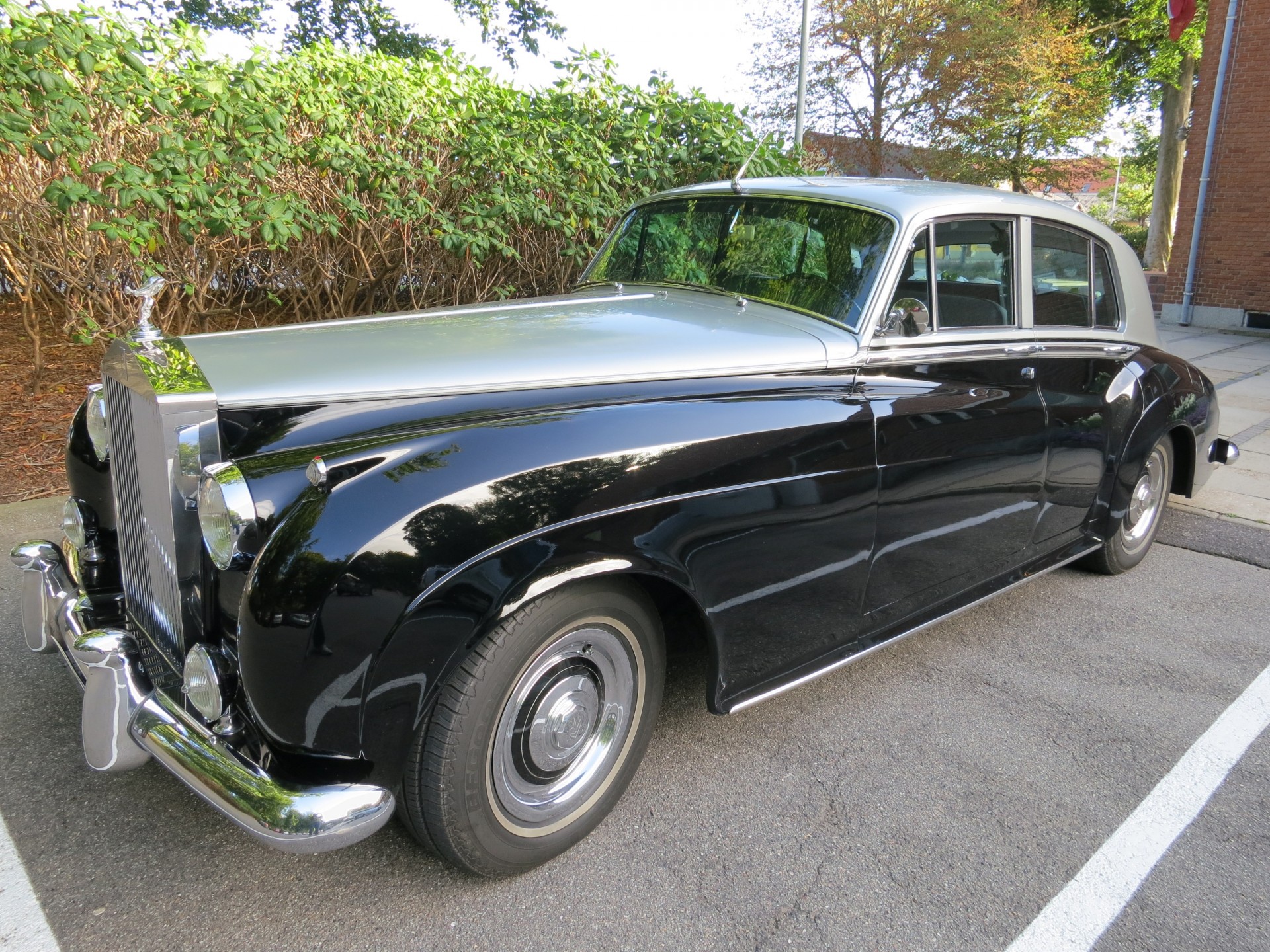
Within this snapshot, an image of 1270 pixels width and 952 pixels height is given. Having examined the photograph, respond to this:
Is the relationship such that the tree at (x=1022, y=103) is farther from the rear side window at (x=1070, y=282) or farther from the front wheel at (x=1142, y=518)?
the rear side window at (x=1070, y=282)

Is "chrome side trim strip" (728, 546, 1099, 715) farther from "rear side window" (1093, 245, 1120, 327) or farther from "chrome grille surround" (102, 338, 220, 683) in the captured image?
"chrome grille surround" (102, 338, 220, 683)

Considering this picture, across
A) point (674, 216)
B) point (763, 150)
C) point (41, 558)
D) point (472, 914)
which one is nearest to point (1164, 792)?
point (472, 914)

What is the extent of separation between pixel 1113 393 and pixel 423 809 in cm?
315

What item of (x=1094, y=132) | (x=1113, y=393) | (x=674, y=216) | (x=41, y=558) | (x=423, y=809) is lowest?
(x=423, y=809)

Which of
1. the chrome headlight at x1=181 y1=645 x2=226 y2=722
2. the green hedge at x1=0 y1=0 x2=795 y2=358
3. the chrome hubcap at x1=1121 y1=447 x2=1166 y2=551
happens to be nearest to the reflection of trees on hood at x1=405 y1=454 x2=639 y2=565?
the chrome headlight at x1=181 y1=645 x2=226 y2=722

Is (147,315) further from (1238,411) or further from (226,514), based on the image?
(1238,411)

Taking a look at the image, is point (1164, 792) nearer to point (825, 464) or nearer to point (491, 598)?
point (825, 464)

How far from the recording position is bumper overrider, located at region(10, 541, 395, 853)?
1722 mm

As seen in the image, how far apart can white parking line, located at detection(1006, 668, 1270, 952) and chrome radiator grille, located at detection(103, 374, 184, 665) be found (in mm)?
2113

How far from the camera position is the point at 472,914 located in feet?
6.68

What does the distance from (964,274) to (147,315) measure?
→ 2632 mm

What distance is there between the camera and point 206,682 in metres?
1.89

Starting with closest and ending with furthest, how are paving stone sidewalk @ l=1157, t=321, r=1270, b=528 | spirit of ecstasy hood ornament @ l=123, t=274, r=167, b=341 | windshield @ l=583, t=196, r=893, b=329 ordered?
spirit of ecstasy hood ornament @ l=123, t=274, r=167, b=341
windshield @ l=583, t=196, r=893, b=329
paving stone sidewalk @ l=1157, t=321, r=1270, b=528

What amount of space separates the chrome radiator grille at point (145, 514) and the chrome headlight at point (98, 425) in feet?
0.49
